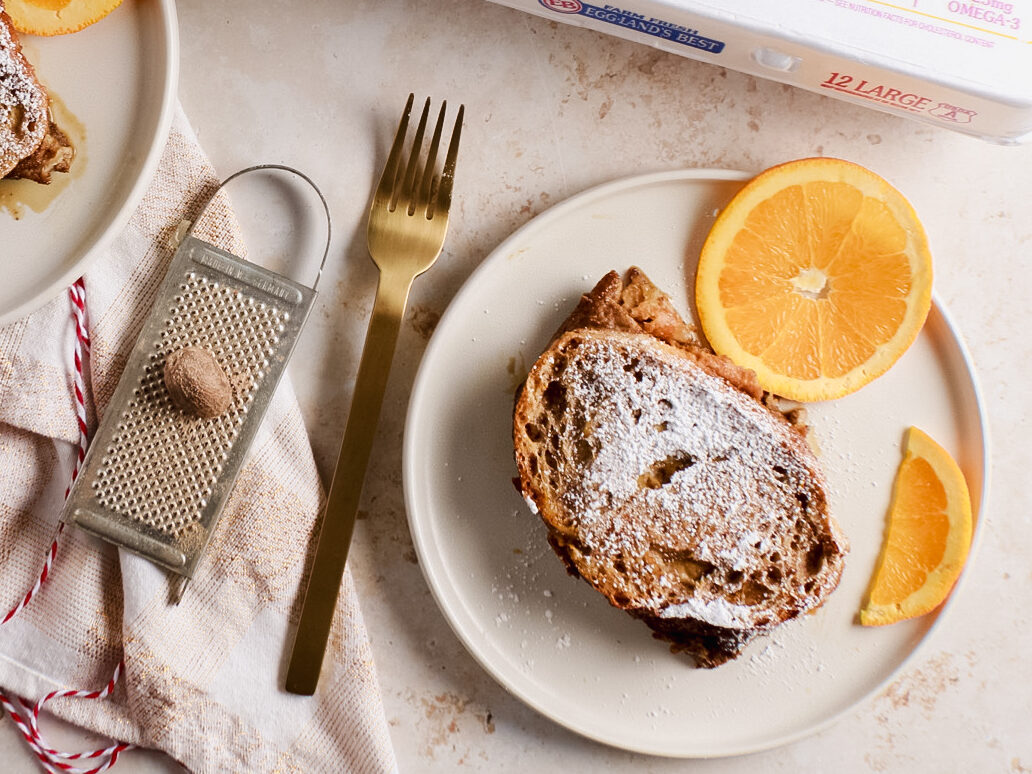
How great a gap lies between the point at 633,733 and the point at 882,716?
614 millimetres

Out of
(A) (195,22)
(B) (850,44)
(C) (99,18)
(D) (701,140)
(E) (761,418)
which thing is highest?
(B) (850,44)

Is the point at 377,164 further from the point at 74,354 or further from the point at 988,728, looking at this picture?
the point at 988,728

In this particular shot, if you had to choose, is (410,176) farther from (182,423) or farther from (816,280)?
(816,280)

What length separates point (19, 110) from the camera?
5.67 feet

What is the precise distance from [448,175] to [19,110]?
90cm

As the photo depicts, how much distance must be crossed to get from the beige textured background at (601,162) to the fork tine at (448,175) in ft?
0.31

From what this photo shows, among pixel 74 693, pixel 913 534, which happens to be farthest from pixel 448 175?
pixel 74 693

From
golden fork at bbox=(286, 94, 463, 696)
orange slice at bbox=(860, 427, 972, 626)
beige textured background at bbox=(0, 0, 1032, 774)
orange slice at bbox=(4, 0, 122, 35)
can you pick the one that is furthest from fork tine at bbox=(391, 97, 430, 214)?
orange slice at bbox=(860, 427, 972, 626)

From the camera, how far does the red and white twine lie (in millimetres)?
1891

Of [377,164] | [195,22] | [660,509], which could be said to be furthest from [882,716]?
[195,22]

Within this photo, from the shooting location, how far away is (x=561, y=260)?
190 cm

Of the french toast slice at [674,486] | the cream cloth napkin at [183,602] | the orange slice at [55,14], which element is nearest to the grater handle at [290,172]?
the cream cloth napkin at [183,602]

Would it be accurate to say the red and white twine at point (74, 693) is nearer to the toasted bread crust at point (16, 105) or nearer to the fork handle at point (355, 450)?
the toasted bread crust at point (16, 105)

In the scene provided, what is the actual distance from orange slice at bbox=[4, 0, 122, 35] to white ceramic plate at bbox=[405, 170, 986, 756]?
95cm
